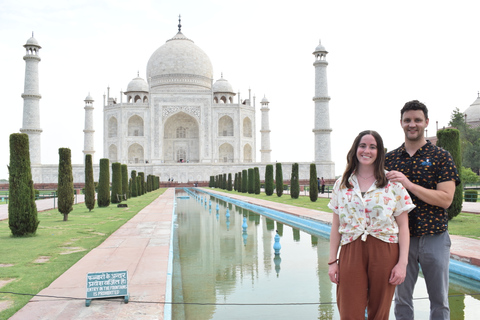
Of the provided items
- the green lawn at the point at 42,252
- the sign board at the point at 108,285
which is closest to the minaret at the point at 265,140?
the green lawn at the point at 42,252

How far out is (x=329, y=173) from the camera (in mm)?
29375

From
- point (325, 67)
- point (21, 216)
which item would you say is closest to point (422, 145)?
point (21, 216)

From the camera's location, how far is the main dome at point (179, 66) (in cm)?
3688

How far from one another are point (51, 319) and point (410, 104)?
2.35m

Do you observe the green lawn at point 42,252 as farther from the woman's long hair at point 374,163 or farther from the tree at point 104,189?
the tree at point 104,189

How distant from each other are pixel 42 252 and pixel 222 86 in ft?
110

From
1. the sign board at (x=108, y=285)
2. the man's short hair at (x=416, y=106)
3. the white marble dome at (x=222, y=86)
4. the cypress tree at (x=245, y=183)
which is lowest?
the sign board at (x=108, y=285)

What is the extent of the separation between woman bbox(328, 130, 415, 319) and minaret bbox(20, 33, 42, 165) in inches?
1145

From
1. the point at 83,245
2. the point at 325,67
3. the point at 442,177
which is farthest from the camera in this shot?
the point at 325,67

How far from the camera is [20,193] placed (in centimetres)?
625

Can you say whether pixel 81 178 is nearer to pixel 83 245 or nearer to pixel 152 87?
pixel 152 87

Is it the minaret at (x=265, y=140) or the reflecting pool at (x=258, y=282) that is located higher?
the minaret at (x=265, y=140)

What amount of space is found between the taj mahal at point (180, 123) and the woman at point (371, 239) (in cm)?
2739

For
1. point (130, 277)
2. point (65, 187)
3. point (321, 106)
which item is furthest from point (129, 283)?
point (321, 106)
